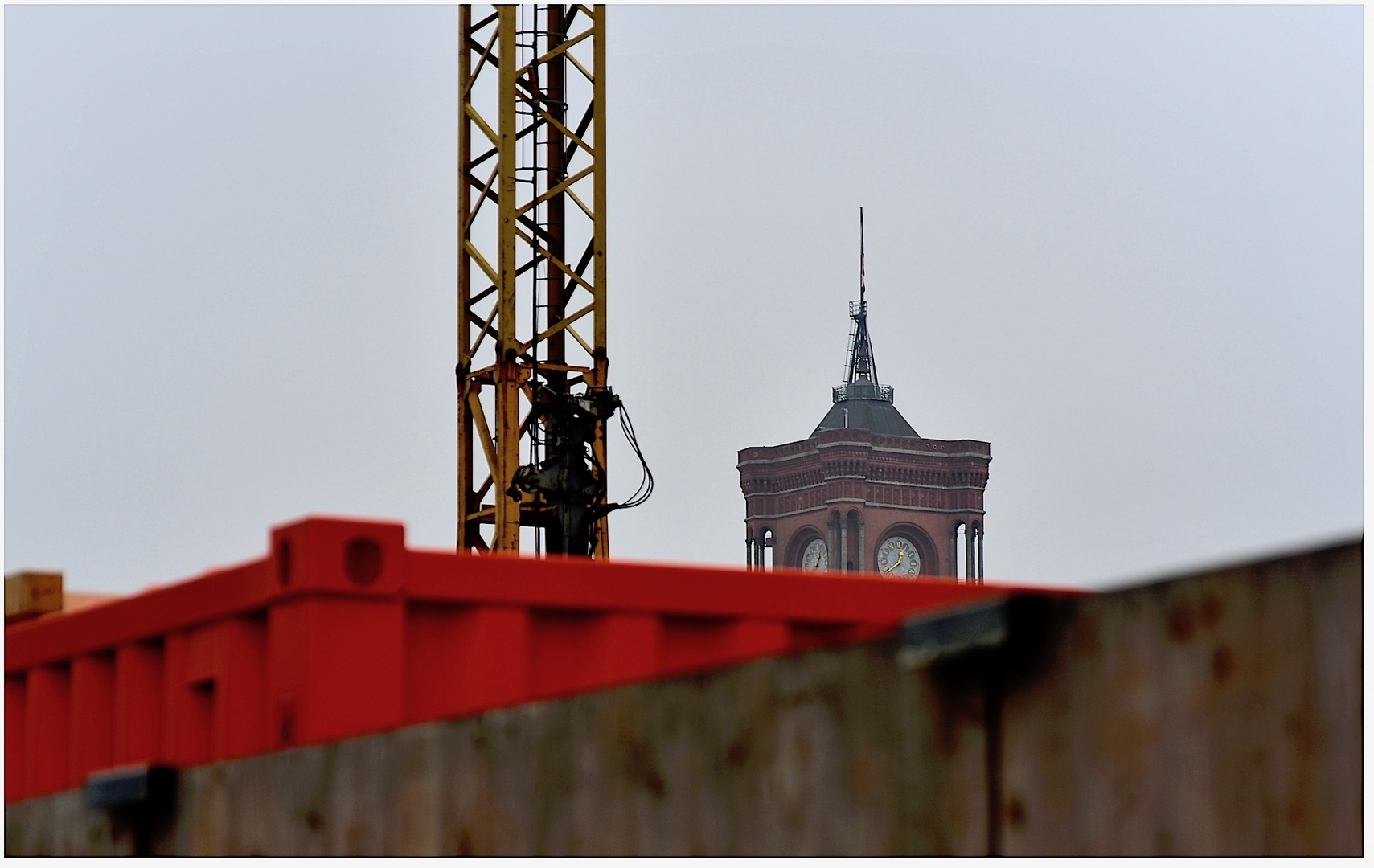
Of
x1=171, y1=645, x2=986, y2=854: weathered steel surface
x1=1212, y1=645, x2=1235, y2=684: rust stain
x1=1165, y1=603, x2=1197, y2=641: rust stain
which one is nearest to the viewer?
x1=1212, y1=645, x2=1235, y2=684: rust stain

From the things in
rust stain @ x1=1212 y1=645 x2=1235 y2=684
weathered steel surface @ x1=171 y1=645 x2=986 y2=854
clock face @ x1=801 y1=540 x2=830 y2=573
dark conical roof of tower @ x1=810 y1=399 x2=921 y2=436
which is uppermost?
dark conical roof of tower @ x1=810 y1=399 x2=921 y2=436

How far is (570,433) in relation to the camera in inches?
484

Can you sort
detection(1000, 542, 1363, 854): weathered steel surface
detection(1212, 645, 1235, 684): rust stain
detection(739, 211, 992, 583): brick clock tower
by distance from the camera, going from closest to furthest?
detection(1000, 542, 1363, 854): weathered steel surface, detection(1212, 645, 1235, 684): rust stain, detection(739, 211, 992, 583): brick clock tower

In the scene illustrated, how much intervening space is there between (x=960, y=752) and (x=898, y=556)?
147 meters

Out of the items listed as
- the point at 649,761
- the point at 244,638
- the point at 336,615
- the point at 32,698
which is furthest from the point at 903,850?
the point at 32,698

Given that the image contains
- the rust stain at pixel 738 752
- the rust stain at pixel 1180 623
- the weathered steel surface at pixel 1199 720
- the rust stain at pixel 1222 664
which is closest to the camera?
the weathered steel surface at pixel 1199 720

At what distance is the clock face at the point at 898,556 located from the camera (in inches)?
5906

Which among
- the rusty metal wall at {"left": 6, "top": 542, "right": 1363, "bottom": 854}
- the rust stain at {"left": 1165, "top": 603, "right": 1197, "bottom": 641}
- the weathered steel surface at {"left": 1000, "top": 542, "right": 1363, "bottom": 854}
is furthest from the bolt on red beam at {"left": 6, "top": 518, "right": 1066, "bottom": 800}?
the rust stain at {"left": 1165, "top": 603, "right": 1197, "bottom": 641}

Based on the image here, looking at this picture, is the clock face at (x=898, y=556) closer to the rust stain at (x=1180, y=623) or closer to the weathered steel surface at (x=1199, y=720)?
the weathered steel surface at (x=1199, y=720)

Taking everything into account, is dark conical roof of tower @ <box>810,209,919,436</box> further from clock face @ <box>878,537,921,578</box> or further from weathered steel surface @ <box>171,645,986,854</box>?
weathered steel surface @ <box>171,645,986,854</box>

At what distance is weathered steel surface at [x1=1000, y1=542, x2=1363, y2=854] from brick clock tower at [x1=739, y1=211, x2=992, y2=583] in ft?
465

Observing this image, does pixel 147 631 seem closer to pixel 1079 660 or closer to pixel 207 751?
pixel 207 751

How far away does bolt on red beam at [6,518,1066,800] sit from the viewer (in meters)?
7.83

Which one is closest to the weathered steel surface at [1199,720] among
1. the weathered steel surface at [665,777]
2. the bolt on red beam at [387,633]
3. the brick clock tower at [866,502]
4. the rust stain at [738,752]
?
the weathered steel surface at [665,777]
